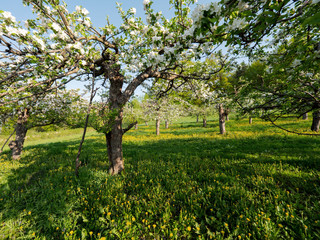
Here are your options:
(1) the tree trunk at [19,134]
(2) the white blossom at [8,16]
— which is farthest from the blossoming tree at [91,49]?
(1) the tree trunk at [19,134]

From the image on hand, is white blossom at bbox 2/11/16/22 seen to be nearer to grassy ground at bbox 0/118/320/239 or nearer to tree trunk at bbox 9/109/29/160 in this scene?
grassy ground at bbox 0/118/320/239

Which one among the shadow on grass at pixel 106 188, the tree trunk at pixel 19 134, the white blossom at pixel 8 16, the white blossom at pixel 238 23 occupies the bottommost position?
the shadow on grass at pixel 106 188

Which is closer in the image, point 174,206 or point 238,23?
A: point 238,23

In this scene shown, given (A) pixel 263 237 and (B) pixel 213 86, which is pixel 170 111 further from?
(A) pixel 263 237

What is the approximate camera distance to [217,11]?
1.54 meters

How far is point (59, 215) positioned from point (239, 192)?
4.76 m

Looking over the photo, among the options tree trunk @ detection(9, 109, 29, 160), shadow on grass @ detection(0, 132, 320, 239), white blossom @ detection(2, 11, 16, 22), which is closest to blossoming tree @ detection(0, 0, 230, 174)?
white blossom @ detection(2, 11, 16, 22)

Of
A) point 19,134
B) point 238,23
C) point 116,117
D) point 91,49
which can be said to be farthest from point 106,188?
point 19,134

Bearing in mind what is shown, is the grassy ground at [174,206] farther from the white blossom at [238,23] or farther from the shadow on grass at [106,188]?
the white blossom at [238,23]

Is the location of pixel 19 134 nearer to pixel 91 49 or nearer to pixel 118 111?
pixel 118 111

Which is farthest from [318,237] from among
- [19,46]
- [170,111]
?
[170,111]

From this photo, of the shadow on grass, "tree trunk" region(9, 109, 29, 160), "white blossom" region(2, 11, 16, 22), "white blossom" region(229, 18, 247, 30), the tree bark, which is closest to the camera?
"white blossom" region(229, 18, 247, 30)

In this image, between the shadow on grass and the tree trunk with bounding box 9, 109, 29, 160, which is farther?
the tree trunk with bounding box 9, 109, 29, 160

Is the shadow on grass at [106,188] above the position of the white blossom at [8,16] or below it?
below
